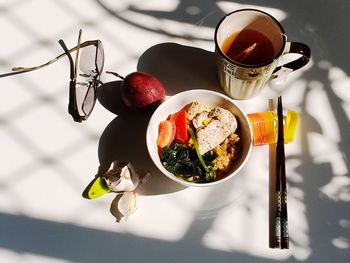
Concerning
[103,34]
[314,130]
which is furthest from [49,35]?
[314,130]

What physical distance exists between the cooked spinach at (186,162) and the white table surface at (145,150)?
65mm

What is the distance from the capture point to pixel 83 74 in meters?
0.99

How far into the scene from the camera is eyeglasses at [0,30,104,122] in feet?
3.11

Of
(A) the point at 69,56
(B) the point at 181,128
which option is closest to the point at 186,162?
(B) the point at 181,128

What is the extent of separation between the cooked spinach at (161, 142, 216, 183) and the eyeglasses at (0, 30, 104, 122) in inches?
8.8

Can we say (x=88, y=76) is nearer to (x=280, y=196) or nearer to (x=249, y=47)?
(x=249, y=47)

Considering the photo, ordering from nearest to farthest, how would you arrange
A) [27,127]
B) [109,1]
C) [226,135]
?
[226,135] < [27,127] < [109,1]

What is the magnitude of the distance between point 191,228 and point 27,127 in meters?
0.43

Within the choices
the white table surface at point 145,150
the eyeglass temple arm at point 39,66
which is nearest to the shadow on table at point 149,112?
the white table surface at point 145,150

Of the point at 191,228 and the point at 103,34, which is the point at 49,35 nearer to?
the point at 103,34

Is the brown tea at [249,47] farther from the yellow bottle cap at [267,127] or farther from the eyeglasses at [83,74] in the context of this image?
the eyeglasses at [83,74]

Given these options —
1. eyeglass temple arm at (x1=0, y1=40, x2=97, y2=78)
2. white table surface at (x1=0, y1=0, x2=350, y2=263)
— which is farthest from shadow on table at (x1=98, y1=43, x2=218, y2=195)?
eyeglass temple arm at (x1=0, y1=40, x2=97, y2=78)

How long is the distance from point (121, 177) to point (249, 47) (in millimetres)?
378

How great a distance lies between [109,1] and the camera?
1.06m
